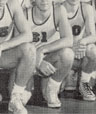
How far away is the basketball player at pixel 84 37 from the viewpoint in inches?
80.4

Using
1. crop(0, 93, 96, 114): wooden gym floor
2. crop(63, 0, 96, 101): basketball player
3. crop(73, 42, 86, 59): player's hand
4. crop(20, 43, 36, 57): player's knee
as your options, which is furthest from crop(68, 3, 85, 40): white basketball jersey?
crop(20, 43, 36, 57): player's knee

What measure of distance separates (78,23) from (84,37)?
0.35 feet

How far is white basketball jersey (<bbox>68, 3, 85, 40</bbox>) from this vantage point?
2133 mm

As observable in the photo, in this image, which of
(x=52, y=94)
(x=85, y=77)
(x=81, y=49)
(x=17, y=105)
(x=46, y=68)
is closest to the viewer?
(x=17, y=105)

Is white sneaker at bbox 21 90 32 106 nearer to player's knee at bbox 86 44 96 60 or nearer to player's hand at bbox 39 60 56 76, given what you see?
player's hand at bbox 39 60 56 76

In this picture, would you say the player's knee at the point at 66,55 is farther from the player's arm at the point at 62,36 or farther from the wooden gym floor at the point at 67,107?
the wooden gym floor at the point at 67,107

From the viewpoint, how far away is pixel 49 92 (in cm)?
191

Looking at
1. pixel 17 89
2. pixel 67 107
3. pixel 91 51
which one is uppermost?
pixel 91 51

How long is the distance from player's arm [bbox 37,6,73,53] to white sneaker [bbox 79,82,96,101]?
1.04ft

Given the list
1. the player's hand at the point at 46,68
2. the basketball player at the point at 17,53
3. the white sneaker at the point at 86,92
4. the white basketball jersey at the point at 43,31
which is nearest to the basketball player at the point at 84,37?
the white sneaker at the point at 86,92

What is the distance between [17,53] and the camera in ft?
5.69

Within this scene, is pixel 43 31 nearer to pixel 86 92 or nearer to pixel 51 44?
pixel 51 44

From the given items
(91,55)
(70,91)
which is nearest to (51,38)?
(91,55)

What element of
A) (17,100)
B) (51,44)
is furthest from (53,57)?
(17,100)
